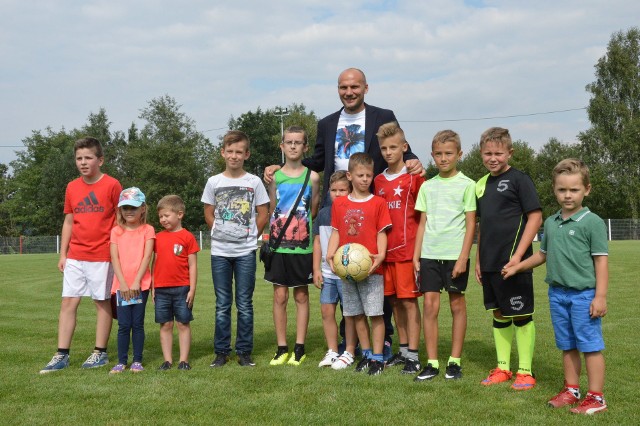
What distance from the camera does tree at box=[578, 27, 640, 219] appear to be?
5056cm

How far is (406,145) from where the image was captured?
19.7 feet

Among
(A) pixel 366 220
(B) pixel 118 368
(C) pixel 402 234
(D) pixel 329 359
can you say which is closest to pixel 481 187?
(C) pixel 402 234

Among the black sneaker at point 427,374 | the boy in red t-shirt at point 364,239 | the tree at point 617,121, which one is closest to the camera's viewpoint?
the black sneaker at point 427,374

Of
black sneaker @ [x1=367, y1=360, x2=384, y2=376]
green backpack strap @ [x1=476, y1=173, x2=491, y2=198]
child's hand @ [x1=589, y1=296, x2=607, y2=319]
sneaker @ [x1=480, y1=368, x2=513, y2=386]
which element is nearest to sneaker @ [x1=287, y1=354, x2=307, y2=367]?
black sneaker @ [x1=367, y1=360, x2=384, y2=376]

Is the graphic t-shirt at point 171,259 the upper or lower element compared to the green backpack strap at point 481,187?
lower

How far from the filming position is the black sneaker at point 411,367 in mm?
5695

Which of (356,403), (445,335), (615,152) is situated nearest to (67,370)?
(356,403)

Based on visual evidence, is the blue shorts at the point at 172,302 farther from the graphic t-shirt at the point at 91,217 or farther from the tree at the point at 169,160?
the tree at the point at 169,160

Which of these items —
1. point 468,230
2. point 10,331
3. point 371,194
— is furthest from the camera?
point 10,331

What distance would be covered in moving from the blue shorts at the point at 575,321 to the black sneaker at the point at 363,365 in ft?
5.99

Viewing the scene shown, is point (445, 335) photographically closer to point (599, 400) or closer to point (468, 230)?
point (468, 230)

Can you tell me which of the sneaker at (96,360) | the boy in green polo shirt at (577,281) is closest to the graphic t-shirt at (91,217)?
the sneaker at (96,360)

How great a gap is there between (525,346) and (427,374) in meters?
0.89

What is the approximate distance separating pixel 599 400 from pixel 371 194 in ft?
8.61
